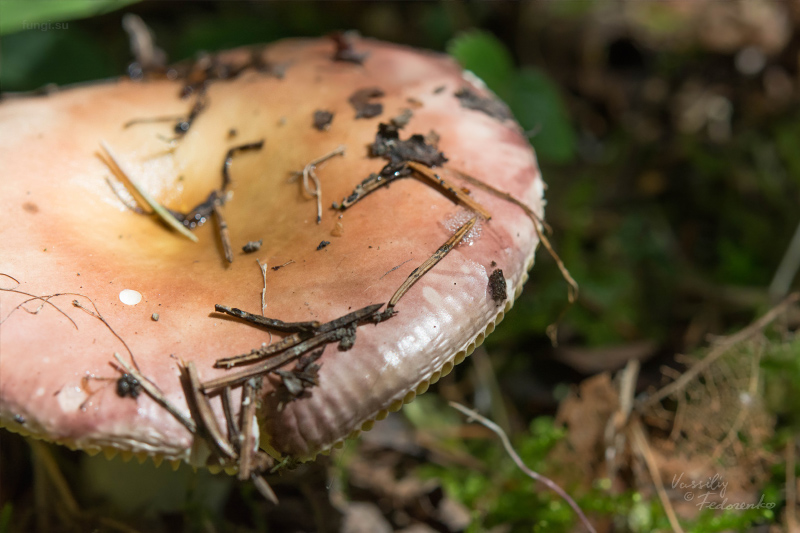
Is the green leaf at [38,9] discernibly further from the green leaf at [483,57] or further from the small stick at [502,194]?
the small stick at [502,194]

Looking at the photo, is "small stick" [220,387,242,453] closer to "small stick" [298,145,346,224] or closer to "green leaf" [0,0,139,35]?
"small stick" [298,145,346,224]

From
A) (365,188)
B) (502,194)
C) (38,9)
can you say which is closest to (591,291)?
(502,194)

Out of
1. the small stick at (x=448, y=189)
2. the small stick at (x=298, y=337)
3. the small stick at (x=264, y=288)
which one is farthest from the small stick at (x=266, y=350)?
the small stick at (x=448, y=189)

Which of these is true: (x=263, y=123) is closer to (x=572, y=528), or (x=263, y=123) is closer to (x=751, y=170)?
(x=572, y=528)

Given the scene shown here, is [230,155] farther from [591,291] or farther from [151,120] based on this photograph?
[591,291]

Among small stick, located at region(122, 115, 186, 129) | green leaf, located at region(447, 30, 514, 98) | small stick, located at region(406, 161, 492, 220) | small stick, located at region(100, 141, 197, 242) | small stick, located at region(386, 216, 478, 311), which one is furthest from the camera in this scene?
green leaf, located at region(447, 30, 514, 98)

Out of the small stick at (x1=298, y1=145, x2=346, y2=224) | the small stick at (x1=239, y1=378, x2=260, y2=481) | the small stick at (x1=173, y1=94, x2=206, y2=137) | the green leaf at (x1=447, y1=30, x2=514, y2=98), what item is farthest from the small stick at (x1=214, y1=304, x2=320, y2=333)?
the green leaf at (x1=447, y1=30, x2=514, y2=98)
